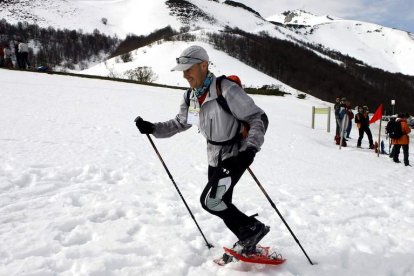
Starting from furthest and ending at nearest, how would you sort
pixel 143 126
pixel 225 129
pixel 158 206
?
pixel 158 206 < pixel 143 126 < pixel 225 129

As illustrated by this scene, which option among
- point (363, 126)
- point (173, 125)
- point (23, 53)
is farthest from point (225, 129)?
point (23, 53)

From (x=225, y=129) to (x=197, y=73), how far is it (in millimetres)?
628

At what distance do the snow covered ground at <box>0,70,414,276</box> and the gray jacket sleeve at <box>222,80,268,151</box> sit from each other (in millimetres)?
1502

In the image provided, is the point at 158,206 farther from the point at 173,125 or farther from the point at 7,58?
the point at 7,58

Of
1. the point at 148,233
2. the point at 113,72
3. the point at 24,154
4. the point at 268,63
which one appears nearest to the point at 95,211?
the point at 148,233

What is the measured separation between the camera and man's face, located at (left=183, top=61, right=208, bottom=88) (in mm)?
3604

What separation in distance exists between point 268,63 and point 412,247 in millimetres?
97024

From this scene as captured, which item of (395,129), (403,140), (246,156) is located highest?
(246,156)

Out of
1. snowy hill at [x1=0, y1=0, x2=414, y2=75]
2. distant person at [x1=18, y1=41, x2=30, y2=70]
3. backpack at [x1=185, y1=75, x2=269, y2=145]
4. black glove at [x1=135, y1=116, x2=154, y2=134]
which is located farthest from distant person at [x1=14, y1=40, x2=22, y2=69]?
snowy hill at [x1=0, y1=0, x2=414, y2=75]

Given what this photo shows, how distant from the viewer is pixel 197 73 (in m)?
3.62

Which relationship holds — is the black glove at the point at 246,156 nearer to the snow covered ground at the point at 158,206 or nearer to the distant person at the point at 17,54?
the snow covered ground at the point at 158,206

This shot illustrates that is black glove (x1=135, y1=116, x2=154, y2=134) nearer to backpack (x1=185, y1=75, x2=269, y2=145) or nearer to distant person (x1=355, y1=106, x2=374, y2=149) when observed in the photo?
backpack (x1=185, y1=75, x2=269, y2=145)

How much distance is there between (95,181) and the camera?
6.61m

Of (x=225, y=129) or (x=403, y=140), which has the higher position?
(x=225, y=129)
